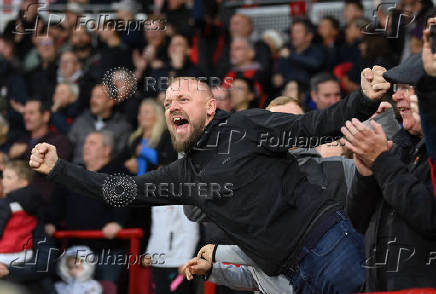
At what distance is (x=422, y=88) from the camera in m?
3.48

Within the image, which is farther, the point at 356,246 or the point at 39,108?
the point at 39,108

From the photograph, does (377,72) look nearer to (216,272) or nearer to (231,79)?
(216,272)

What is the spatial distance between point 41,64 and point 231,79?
3500 millimetres

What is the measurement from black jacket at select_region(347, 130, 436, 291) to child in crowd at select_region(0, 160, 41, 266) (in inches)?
118

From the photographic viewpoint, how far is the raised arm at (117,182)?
4750mm

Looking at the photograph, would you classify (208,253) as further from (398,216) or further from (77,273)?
(77,273)

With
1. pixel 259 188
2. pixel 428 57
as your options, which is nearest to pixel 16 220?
pixel 259 188

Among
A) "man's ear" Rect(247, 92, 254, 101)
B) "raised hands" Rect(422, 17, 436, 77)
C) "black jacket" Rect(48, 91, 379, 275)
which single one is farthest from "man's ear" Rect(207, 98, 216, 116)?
"man's ear" Rect(247, 92, 254, 101)

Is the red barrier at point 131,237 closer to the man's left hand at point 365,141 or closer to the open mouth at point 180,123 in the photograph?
the open mouth at point 180,123

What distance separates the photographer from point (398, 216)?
4387 mm

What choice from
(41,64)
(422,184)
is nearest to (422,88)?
(422,184)

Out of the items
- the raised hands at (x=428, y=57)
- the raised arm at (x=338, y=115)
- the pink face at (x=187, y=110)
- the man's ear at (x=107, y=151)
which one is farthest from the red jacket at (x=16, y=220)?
the raised hands at (x=428, y=57)

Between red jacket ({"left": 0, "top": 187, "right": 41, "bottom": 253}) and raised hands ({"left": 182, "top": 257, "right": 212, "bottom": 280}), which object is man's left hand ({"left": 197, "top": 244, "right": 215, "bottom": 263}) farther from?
red jacket ({"left": 0, "top": 187, "right": 41, "bottom": 253})

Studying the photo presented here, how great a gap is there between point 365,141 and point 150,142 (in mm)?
3654
